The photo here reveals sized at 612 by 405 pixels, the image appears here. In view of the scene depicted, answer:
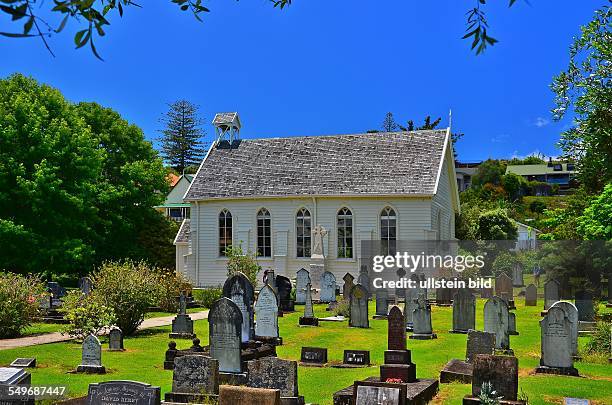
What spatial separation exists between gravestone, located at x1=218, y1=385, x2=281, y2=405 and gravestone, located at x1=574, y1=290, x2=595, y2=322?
15.1m

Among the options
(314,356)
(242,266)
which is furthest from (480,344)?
(242,266)

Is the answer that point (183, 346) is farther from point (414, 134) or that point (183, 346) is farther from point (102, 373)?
point (414, 134)

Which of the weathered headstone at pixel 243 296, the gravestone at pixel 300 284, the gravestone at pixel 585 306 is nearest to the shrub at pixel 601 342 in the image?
the gravestone at pixel 585 306

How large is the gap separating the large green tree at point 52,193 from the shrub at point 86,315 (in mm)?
15500

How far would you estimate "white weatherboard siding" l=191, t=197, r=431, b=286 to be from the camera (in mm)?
35812

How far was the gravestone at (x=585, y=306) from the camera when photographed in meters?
21.7

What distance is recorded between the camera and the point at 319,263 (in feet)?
119

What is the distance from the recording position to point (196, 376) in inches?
464

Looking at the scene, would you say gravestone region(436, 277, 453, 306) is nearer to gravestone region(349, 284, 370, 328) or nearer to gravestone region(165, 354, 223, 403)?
gravestone region(349, 284, 370, 328)

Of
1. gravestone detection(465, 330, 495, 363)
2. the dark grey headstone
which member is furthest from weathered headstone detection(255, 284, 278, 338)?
the dark grey headstone

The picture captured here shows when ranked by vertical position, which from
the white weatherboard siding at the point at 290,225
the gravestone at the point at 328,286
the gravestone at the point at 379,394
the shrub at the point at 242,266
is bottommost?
the gravestone at the point at 379,394

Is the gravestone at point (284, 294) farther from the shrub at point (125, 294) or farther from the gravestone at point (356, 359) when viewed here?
the gravestone at point (356, 359)

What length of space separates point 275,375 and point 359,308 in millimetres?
11755

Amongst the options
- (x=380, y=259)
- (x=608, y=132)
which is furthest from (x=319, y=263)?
(x=608, y=132)
